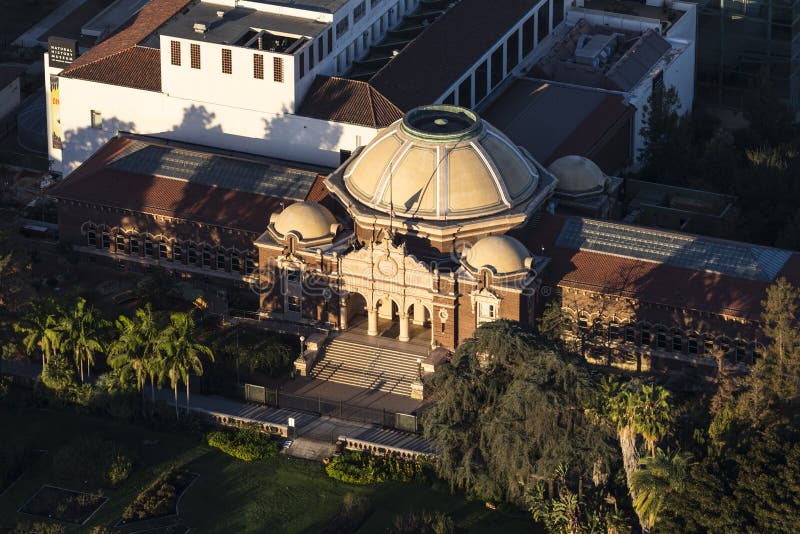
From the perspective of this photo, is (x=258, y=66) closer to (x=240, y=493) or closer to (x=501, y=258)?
(x=501, y=258)

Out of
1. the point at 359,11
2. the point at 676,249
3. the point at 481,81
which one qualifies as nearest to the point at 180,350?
the point at 676,249

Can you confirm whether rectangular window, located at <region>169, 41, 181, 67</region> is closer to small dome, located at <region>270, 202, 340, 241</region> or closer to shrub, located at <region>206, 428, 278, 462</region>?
small dome, located at <region>270, 202, 340, 241</region>

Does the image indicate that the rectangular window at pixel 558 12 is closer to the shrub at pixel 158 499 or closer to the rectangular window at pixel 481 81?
the rectangular window at pixel 481 81

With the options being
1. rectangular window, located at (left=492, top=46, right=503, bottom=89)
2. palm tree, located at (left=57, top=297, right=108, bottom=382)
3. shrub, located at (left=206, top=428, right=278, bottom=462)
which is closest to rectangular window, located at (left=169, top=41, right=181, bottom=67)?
rectangular window, located at (left=492, top=46, right=503, bottom=89)

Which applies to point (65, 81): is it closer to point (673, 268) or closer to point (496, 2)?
point (496, 2)

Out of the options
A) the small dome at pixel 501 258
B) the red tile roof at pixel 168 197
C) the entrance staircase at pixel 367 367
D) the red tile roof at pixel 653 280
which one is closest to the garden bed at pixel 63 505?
the entrance staircase at pixel 367 367

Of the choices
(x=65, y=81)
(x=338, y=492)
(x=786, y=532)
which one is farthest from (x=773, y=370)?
(x=65, y=81)
